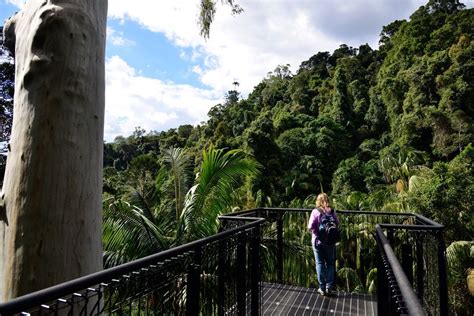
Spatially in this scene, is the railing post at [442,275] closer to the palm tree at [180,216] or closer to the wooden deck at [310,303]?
the wooden deck at [310,303]

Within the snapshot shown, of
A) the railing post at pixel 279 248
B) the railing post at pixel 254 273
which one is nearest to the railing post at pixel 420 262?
the railing post at pixel 254 273

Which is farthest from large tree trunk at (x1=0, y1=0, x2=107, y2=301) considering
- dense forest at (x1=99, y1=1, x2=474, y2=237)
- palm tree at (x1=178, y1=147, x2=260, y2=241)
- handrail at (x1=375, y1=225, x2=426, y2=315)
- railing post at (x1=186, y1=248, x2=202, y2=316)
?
dense forest at (x1=99, y1=1, x2=474, y2=237)

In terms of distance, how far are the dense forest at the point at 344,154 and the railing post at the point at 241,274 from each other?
213 centimetres

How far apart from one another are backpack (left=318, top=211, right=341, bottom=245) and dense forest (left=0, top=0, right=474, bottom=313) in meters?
1.68

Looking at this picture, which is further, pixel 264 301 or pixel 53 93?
pixel 264 301

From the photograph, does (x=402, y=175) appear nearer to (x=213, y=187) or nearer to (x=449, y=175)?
(x=449, y=175)

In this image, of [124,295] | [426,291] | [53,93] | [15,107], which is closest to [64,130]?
[53,93]

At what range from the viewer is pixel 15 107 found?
1810mm

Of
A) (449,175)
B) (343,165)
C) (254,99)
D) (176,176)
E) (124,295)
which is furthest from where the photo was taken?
(254,99)

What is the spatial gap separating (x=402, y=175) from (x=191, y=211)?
1843cm

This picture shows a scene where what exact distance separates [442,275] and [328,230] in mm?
1415

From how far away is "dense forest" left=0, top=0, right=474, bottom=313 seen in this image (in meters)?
5.73

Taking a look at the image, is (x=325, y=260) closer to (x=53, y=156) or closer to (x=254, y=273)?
(x=254, y=273)

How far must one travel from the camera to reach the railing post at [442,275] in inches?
137
